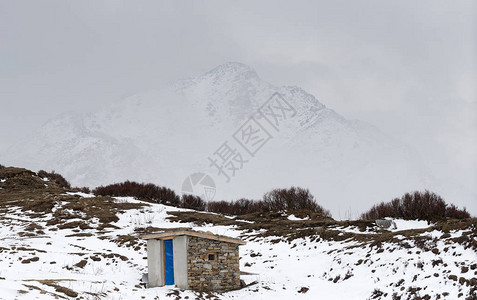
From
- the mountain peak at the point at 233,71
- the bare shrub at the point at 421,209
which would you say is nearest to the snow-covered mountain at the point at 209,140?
the mountain peak at the point at 233,71

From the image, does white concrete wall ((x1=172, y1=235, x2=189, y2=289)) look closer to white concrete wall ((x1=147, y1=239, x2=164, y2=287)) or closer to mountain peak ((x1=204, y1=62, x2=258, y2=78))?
white concrete wall ((x1=147, y1=239, x2=164, y2=287))

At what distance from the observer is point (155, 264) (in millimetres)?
21656

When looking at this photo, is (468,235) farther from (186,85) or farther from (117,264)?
(186,85)

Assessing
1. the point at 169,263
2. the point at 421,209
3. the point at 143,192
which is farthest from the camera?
the point at 143,192

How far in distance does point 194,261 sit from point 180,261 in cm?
66

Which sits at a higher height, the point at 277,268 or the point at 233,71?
the point at 233,71

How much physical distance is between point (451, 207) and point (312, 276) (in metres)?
18.3

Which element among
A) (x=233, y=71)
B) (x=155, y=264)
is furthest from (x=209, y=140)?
(x=155, y=264)

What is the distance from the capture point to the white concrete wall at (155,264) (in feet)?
70.1

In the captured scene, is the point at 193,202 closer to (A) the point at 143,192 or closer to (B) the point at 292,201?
(A) the point at 143,192

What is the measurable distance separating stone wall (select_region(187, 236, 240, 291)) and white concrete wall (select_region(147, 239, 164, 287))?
70.0 inches

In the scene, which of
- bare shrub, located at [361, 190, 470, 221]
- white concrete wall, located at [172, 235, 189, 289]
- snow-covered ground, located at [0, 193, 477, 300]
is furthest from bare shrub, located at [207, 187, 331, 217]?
white concrete wall, located at [172, 235, 189, 289]

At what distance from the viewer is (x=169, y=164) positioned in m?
126

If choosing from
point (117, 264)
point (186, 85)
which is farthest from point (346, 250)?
point (186, 85)
